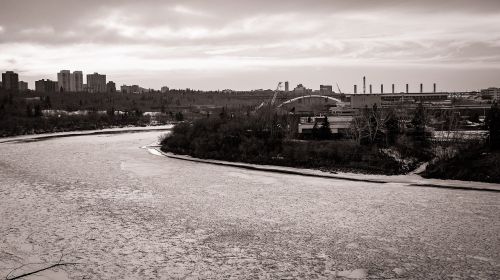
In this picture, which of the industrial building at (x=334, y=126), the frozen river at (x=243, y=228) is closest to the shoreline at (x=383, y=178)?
the frozen river at (x=243, y=228)

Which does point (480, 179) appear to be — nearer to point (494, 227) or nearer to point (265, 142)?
point (494, 227)

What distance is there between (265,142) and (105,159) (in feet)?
34.8

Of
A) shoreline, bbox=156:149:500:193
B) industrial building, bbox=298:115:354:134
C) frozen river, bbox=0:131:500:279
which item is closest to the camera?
frozen river, bbox=0:131:500:279

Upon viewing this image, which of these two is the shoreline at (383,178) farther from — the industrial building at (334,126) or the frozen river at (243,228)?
the industrial building at (334,126)

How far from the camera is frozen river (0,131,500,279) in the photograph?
30.7 feet

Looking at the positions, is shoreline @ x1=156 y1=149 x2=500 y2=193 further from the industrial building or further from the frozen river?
the industrial building

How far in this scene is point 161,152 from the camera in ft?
111

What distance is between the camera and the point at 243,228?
1252cm

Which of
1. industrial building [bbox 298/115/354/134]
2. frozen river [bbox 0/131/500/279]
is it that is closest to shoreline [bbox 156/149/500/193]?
frozen river [bbox 0/131/500/279]

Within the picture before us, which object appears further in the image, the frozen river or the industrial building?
the industrial building

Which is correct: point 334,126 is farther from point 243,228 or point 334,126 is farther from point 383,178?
point 243,228

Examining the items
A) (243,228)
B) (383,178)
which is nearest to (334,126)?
(383,178)

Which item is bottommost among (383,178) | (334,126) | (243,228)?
(243,228)

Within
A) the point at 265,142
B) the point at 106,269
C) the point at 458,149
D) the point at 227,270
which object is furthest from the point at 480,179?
the point at 106,269
